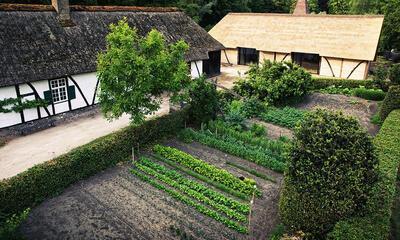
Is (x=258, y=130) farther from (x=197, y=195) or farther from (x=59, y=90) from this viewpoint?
(x=59, y=90)

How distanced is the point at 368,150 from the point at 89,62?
1699 centimetres

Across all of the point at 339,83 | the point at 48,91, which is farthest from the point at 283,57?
the point at 48,91

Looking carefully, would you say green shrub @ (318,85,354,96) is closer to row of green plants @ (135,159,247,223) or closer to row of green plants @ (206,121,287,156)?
row of green plants @ (206,121,287,156)

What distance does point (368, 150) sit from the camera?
1034 cm

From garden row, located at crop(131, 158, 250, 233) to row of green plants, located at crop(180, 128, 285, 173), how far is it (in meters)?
3.30

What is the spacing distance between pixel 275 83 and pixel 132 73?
11629mm

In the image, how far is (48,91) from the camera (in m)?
19.5

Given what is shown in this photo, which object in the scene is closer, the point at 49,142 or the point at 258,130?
the point at 49,142

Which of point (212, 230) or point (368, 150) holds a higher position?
point (368, 150)

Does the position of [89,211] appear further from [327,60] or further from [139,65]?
[327,60]

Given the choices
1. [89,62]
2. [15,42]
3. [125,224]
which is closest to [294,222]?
[125,224]

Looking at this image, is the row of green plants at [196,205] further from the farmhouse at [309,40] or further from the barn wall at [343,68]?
the barn wall at [343,68]

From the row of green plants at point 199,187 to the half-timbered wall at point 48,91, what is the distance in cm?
772

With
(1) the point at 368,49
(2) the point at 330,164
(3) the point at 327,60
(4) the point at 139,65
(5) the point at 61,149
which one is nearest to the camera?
(2) the point at 330,164
